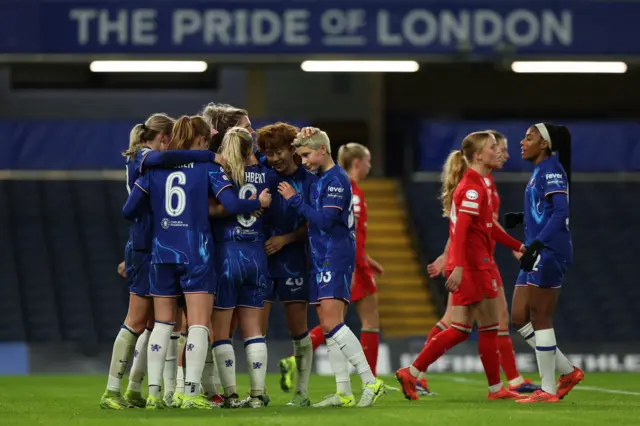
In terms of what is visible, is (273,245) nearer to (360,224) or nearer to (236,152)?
(236,152)

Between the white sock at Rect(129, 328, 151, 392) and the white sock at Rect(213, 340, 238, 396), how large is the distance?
614 millimetres

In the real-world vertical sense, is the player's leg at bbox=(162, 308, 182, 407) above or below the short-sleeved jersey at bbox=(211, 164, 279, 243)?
below

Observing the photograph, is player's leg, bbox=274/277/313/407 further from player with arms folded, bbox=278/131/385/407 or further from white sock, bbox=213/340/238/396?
white sock, bbox=213/340/238/396

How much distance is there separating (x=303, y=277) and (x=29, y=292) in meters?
9.80

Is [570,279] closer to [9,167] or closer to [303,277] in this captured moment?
[9,167]

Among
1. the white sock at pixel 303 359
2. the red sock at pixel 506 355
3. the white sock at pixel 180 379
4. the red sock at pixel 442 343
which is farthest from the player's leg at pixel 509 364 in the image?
the white sock at pixel 180 379

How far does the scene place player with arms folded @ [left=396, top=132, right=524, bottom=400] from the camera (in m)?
10.4

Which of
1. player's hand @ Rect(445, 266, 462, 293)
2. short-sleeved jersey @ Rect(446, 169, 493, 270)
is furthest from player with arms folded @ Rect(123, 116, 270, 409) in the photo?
short-sleeved jersey @ Rect(446, 169, 493, 270)

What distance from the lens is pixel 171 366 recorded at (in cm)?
998

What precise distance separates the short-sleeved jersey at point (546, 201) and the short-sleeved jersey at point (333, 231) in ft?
5.07

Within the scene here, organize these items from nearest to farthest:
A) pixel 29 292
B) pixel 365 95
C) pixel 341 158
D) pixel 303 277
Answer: pixel 303 277, pixel 341 158, pixel 29 292, pixel 365 95

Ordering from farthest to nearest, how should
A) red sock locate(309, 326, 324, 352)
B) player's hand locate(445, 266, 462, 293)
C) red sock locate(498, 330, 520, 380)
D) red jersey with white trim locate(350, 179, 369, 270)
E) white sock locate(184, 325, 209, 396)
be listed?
1. red sock locate(309, 326, 324, 352)
2. red jersey with white trim locate(350, 179, 369, 270)
3. red sock locate(498, 330, 520, 380)
4. player's hand locate(445, 266, 462, 293)
5. white sock locate(184, 325, 209, 396)

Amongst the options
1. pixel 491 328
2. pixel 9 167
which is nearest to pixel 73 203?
pixel 9 167

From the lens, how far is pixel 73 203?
20422 mm
